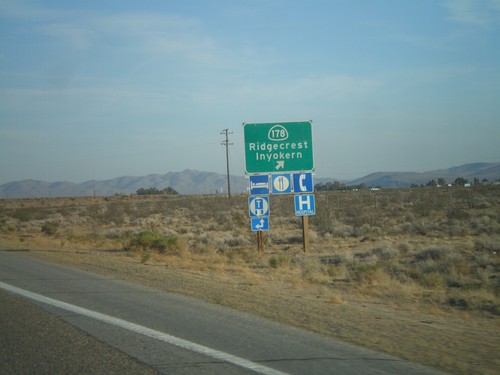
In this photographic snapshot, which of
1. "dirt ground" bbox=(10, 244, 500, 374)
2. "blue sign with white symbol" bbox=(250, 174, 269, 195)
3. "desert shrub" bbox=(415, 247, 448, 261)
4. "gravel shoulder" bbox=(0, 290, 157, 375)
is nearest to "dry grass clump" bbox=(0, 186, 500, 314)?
"desert shrub" bbox=(415, 247, 448, 261)

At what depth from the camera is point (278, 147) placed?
934 inches

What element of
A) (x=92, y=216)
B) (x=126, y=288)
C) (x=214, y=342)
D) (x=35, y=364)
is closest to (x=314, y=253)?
(x=126, y=288)

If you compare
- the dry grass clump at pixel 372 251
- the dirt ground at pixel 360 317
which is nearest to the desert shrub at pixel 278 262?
the dry grass clump at pixel 372 251

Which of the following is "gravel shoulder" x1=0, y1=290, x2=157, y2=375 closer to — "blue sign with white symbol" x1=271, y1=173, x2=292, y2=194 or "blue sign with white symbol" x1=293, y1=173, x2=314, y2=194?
"blue sign with white symbol" x1=271, y1=173, x2=292, y2=194

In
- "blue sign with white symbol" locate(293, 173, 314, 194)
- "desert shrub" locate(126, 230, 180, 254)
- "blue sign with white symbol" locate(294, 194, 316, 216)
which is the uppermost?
"blue sign with white symbol" locate(293, 173, 314, 194)

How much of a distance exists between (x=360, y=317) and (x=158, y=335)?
4.41 metres

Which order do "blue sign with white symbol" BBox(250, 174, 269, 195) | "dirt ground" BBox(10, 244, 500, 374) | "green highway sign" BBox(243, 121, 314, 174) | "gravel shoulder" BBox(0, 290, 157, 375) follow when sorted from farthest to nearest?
"green highway sign" BBox(243, 121, 314, 174)
"blue sign with white symbol" BBox(250, 174, 269, 195)
"dirt ground" BBox(10, 244, 500, 374)
"gravel shoulder" BBox(0, 290, 157, 375)

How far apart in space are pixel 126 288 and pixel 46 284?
2.13 meters

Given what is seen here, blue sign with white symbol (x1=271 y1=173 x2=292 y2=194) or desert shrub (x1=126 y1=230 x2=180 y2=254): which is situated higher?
blue sign with white symbol (x1=271 y1=173 x2=292 y2=194)

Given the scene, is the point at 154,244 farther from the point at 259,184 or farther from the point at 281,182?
the point at 281,182

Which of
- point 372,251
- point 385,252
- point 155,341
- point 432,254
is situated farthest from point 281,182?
point 155,341

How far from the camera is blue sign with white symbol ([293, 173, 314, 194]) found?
23.4 metres

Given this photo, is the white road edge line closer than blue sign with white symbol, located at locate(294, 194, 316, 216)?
Yes

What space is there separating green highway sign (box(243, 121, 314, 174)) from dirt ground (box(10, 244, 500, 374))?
6695 millimetres
